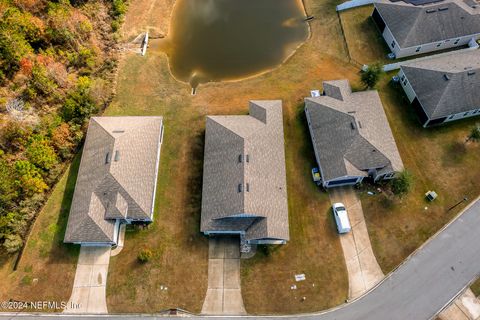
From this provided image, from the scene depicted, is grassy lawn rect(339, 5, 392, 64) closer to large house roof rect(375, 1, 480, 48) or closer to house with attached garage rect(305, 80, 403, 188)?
large house roof rect(375, 1, 480, 48)

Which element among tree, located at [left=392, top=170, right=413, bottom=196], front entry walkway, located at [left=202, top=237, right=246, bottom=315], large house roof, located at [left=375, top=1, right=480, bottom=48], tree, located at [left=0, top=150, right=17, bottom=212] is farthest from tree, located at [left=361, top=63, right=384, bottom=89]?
tree, located at [left=0, top=150, right=17, bottom=212]

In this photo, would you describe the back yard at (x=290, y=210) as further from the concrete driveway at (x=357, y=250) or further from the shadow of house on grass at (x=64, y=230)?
the concrete driveway at (x=357, y=250)

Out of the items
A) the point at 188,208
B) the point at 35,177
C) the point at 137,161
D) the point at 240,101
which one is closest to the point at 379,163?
the point at 240,101

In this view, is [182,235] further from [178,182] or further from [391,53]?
[391,53]

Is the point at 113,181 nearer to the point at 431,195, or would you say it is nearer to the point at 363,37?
the point at 431,195

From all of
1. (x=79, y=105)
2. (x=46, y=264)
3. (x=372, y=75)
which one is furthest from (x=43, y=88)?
(x=372, y=75)

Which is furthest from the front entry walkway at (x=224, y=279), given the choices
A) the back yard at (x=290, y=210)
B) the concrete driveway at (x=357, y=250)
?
the concrete driveway at (x=357, y=250)
